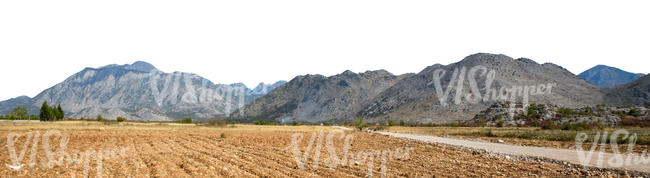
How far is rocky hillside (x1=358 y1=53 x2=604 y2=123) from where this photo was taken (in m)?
115

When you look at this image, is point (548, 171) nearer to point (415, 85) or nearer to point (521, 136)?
point (521, 136)

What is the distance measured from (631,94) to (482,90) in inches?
1600

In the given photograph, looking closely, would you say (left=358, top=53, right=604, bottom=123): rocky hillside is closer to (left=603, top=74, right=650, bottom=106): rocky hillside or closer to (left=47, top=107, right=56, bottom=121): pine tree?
(left=603, top=74, right=650, bottom=106): rocky hillside

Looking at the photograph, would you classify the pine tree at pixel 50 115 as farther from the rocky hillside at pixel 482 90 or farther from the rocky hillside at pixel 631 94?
the rocky hillside at pixel 631 94

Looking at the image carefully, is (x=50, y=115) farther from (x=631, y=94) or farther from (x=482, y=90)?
(x=631, y=94)

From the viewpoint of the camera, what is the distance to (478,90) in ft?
428

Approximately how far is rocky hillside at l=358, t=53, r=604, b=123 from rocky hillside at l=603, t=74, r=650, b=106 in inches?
122

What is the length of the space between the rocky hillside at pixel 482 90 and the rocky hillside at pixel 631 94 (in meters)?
3.10

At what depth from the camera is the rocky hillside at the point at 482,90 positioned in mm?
114562

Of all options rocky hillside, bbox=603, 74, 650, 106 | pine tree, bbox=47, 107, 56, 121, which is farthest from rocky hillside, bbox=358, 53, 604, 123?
pine tree, bbox=47, 107, 56, 121

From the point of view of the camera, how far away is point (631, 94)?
4333 inches

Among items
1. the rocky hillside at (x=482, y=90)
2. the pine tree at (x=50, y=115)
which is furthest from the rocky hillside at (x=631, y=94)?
the pine tree at (x=50, y=115)

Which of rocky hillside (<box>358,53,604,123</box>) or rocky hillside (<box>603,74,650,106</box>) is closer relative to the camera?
rocky hillside (<box>603,74,650,106</box>)

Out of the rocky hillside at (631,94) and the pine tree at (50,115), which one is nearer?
the pine tree at (50,115)
